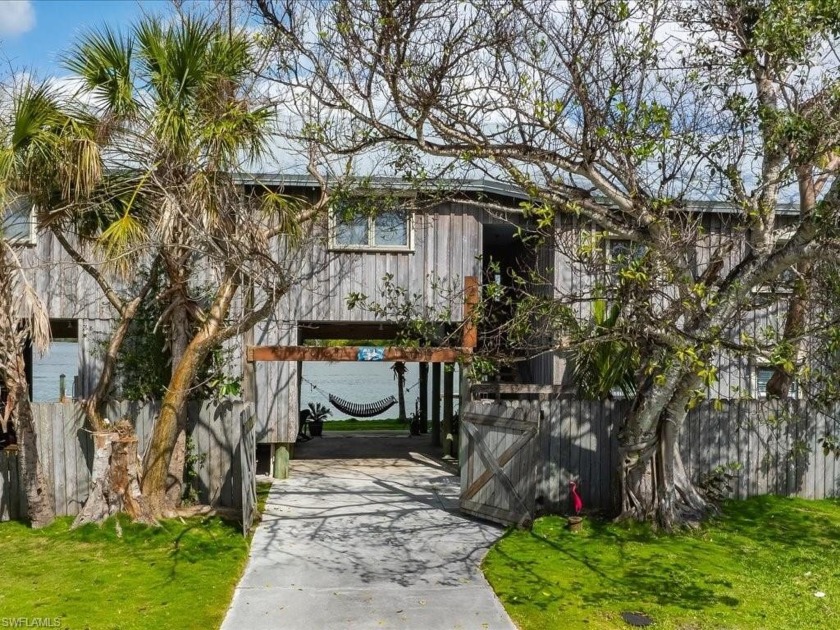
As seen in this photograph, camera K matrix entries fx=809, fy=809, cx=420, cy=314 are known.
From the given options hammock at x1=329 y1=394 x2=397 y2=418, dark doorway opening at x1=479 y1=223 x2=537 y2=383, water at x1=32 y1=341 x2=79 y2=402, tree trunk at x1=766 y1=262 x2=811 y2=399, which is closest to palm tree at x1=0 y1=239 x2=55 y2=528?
dark doorway opening at x1=479 y1=223 x2=537 y2=383

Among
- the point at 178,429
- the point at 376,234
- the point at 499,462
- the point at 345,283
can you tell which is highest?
the point at 376,234

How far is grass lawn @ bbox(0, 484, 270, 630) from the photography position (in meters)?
6.84

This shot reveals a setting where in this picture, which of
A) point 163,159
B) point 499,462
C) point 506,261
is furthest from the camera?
point 506,261

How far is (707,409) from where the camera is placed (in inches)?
444

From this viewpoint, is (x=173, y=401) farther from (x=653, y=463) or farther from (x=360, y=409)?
(x=360, y=409)

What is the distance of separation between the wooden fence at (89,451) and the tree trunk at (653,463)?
4.66m

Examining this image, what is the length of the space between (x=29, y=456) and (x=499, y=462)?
572 cm

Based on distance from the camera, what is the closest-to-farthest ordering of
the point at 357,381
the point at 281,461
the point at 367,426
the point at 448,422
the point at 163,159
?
the point at 163,159 < the point at 281,461 < the point at 448,422 < the point at 367,426 < the point at 357,381

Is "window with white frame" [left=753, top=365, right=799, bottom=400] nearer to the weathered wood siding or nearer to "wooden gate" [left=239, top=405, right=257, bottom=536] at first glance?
the weathered wood siding

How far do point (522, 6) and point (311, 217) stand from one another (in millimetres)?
3646

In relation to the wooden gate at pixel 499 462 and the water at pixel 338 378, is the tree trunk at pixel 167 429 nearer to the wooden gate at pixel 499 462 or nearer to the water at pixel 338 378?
the wooden gate at pixel 499 462

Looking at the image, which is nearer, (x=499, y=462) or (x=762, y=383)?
(x=499, y=462)

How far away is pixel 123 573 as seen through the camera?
7984mm

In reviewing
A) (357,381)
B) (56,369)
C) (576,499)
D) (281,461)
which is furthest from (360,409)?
(56,369)
